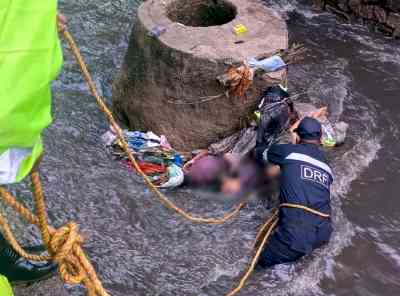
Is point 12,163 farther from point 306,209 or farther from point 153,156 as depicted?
point 153,156

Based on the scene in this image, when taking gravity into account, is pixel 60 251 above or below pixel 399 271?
above

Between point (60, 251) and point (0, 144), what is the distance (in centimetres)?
55

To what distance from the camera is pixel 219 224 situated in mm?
4145

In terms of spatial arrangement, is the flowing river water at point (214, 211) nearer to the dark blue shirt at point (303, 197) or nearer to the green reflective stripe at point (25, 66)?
the dark blue shirt at point (303, 197)

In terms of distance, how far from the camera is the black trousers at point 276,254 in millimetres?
3771

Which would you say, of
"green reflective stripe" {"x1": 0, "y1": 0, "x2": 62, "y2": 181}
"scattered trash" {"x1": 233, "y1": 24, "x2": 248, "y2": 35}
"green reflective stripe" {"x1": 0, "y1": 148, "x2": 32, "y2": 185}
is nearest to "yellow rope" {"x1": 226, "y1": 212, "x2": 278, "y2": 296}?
"scattered trash" {"x1": 233, "y1": 24, "x2": 248, "y2": 35}

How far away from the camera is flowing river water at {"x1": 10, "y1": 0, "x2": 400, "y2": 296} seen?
3.70 m

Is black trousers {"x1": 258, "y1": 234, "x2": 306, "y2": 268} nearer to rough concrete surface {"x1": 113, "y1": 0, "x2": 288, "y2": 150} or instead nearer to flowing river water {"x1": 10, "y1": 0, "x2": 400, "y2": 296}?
flowing river water {"x1": 10, "y1": 0, "x2": 400, "y2": 296}

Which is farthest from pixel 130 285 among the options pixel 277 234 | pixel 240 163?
pixel 240 163

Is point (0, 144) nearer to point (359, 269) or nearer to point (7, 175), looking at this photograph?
point (7, 175)

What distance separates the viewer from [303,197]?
150 inches

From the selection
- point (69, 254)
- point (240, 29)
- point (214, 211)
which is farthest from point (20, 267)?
point (240, 29)

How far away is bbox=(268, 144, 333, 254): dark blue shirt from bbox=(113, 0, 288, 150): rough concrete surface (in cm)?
85

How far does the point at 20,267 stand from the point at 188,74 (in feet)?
6.93
